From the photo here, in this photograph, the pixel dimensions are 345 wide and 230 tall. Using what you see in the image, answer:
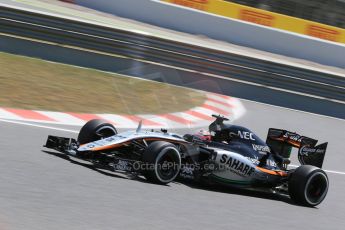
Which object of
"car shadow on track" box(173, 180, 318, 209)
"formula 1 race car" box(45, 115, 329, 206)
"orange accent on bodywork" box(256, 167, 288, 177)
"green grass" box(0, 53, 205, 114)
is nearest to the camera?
"formula 1 race car" box(45, 115, 329, 206)

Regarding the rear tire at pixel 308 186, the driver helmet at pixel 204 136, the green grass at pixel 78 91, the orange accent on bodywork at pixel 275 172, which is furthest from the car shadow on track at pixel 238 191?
the green grass at pixel 78 91

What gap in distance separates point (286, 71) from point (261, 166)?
825 cm

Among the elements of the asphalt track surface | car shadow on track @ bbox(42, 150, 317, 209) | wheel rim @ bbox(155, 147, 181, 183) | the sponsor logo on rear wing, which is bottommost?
the asphalt track surface

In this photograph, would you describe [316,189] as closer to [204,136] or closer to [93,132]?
[204,136]

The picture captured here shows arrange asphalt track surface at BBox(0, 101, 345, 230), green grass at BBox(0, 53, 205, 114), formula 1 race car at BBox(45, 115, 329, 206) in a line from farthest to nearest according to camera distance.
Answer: green grass at BBox(0, 53, 205, 114)
formula 1 race car at BBox(45, 115, 329, 206)
asphalt track surface at BBox(0, 101, 345, 230)

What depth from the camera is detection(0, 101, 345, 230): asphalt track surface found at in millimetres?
5895

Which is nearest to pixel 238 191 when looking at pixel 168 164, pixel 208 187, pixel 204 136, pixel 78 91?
pixel 208 187

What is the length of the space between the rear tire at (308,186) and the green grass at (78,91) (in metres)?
2.82

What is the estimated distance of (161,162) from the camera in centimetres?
766

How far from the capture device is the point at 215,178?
831 cm

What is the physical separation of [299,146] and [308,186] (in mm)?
779

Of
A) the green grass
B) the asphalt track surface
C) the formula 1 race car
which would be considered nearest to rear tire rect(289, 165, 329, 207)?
the formula 1 race car

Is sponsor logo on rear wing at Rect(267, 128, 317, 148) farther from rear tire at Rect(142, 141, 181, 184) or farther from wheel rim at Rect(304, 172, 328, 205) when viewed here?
rear tire at Rect(142, 141, 181, 184)

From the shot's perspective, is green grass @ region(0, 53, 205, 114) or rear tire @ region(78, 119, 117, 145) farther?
green grass @ region(0, 53, 205, 114)
